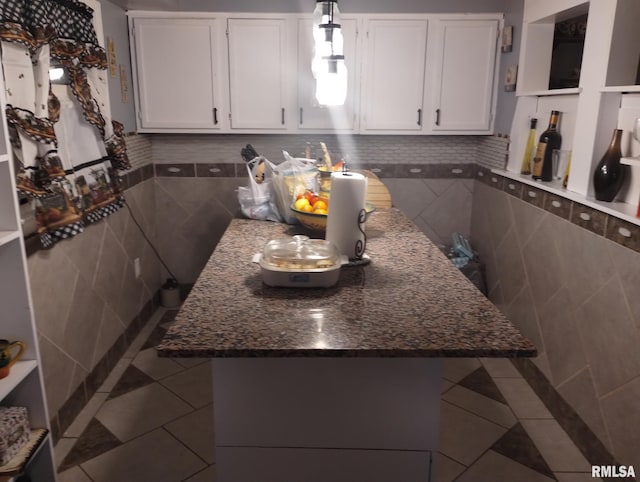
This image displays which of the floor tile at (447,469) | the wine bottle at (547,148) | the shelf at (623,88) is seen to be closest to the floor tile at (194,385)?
the floor tile at (447,469)

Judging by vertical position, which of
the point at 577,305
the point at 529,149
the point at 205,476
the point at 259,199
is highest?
the point at 529,149

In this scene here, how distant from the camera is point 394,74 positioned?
3.24 m

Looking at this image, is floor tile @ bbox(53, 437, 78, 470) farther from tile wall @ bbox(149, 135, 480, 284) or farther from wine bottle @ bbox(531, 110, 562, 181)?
wine bottle @ bbox(531, 110, 562, 181)

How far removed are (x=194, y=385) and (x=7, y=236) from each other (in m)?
1.42

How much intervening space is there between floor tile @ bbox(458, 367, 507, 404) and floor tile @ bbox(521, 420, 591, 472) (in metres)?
0.23

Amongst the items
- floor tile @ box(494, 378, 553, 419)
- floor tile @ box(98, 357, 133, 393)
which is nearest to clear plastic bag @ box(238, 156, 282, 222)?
floor tile @ box(98, 357, 133, 393)

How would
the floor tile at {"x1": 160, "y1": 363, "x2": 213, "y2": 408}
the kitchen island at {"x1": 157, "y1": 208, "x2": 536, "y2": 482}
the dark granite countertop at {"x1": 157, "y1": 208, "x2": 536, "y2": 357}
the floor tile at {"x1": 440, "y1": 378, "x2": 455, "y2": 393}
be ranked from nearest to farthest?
the dark granite countertop at {"x1": 157, "y1": 208, "x2": 536, "y2": 357}, the kitchen island at {"x1": 157, "y1": 208, "x2": 536, "y2": 482}, the floor tile at {"x1": 160, "y1": 363, "x2": 213, "y2": 408}, the floor tile at {"x1": 440, "y1": 378, "x2": 455, "y2": 393}

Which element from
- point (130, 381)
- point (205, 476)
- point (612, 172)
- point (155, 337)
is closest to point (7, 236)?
point (205, 476)

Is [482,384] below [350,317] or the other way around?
below

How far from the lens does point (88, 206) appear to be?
246 centimetres

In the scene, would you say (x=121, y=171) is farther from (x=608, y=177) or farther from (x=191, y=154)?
(x=608, y=177)

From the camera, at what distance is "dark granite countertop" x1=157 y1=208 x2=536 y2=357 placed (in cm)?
116

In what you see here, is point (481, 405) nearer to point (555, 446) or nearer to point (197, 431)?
point (555, 446)

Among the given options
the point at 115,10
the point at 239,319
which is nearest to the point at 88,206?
the point at 115,10
